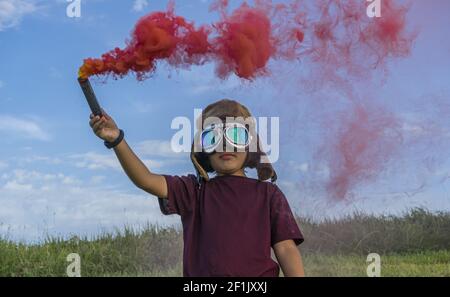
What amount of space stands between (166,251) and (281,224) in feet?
9.39

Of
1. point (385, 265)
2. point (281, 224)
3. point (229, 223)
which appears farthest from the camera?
point (385, 265)

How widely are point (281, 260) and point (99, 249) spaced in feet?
9.99

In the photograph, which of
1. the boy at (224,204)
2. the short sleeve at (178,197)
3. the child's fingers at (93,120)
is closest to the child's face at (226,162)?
the boy at (224,204)

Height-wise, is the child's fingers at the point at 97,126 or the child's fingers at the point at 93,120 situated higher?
the child's fingers at the point at 93,120

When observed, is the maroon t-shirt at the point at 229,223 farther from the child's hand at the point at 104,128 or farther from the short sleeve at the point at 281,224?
the child's hand at the point at 104,128

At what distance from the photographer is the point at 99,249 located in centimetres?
570

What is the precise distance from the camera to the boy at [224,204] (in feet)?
9.30

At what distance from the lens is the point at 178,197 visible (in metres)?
2.95

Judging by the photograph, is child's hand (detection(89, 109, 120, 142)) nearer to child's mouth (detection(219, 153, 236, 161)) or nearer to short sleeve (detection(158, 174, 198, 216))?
short sleeve (detection(158, 174, 198, 216))

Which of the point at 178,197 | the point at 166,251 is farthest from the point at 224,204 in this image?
the point at 166,251

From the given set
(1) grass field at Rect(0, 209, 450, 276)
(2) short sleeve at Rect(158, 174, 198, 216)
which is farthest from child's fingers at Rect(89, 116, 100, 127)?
(1) grass field at Rect(0, 209, 450, 276)

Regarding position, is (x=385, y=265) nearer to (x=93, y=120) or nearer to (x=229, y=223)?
(x=229, y=223)

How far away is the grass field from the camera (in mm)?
5543

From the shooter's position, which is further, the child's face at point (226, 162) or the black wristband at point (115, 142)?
the child's face at point (226, 162)
